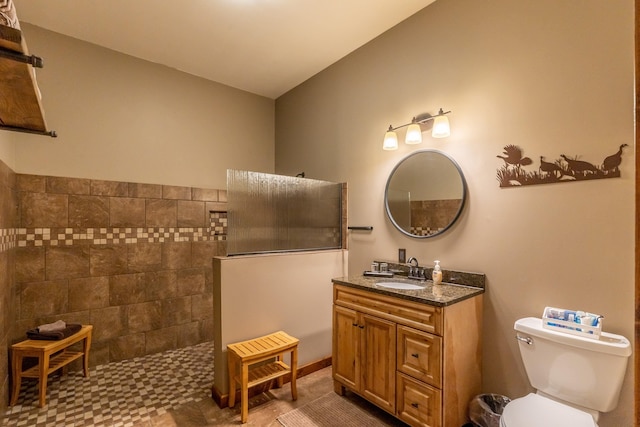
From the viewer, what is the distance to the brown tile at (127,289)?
2.86 metres

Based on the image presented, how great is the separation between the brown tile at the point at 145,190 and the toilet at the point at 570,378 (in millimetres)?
3282

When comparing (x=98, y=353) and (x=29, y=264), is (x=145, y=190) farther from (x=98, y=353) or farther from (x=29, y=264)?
(x=98, y=353)

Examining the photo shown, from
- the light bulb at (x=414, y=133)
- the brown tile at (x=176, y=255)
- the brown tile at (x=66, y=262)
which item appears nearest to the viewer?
the light bulb at (x=414, y=133)

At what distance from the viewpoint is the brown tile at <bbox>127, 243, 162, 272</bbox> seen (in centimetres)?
297

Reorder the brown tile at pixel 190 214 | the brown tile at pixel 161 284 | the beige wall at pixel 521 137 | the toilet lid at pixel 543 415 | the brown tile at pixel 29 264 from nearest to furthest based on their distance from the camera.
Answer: the toilet lid at pixel 543 415
the beige wall at pixel 521 137
the brown tile at pixel 29 264
the brown tile at pixel 161 284
the brown tile at pixel 190 214

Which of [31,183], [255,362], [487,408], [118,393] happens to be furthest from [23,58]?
[487,408]

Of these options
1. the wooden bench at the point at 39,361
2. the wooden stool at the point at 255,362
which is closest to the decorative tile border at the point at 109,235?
the wooden bench at the point at 39,361

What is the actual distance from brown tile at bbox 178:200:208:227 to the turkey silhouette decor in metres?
2.89

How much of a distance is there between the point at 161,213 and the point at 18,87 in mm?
2020

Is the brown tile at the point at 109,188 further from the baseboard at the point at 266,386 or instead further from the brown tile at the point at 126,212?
the baseboard at the point at 266,386

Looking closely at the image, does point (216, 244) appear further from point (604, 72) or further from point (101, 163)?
point (604, 72)

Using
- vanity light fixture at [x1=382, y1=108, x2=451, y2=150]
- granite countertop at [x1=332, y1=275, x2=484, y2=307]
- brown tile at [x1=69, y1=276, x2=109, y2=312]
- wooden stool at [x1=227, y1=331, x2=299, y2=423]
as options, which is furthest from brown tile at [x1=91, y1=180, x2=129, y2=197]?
vanity light fixture at [x1=382, y1=108, x2=451, y2=150]

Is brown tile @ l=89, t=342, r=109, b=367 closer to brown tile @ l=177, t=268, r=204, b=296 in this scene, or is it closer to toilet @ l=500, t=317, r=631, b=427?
brown tile @ l=177, t=268, r=204, b=296

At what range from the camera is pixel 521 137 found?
1887mm
